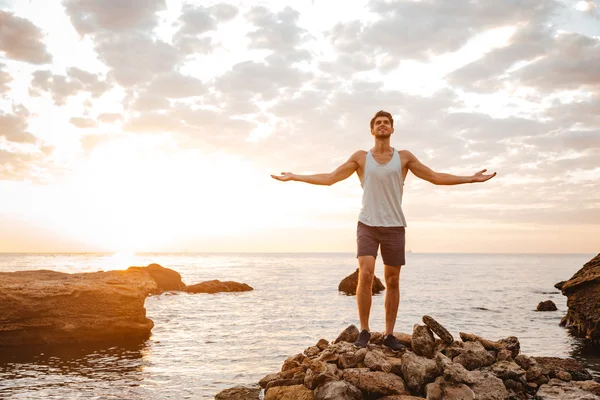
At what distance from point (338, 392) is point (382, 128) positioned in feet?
14.6

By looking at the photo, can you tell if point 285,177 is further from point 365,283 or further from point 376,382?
point 376,382

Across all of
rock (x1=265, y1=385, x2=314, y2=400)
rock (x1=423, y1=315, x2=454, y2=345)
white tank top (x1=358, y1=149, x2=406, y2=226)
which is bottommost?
rock (x1=265, y1=385, x2=314, y2=400)

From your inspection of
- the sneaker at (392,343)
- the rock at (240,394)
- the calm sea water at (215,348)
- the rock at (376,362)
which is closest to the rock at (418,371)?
the rock at (376,362)

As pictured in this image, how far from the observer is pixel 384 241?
8.09 meters

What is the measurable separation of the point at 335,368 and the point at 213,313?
1892cm

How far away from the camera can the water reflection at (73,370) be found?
10.2 meters

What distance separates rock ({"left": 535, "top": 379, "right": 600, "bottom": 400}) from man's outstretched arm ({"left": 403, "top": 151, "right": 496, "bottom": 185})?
162 inches

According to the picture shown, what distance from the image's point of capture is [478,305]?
1276 inches

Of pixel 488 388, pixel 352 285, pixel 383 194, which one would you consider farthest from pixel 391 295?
pixel 352 285

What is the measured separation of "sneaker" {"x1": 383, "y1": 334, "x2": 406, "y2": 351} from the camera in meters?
8.55

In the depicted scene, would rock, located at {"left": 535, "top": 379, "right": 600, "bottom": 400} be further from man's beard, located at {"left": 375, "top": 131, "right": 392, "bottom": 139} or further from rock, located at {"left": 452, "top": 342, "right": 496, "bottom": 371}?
man's beard, located at {"left": 375, "top": 131, "right": 392, "bottom": 139}

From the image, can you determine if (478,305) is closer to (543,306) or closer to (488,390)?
(543,306)

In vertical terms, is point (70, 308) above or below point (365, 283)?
below

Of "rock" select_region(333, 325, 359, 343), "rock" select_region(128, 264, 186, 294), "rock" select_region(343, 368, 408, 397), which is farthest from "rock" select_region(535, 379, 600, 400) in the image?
"rock" select_region(128, 264, 186, 294)
